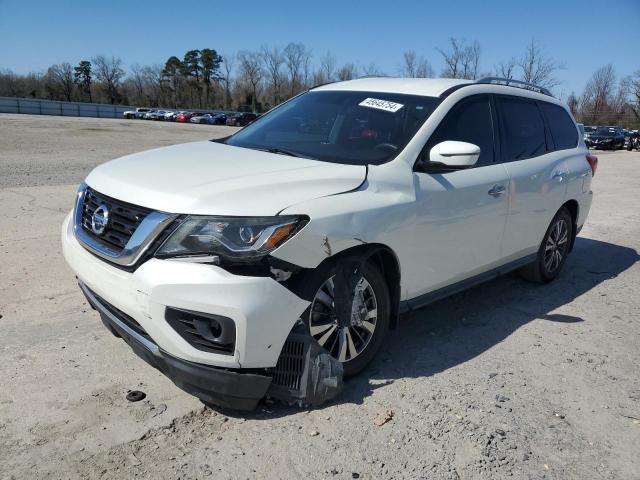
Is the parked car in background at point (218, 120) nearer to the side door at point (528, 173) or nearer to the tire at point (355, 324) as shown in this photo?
Result: the side door at point (528, 173)

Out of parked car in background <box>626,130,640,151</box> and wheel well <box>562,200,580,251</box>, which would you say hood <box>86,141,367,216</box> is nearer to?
wheel well <box>562,200,580,251</box>

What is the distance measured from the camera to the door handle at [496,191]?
415cm

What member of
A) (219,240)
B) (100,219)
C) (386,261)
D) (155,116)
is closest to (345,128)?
(386,261)

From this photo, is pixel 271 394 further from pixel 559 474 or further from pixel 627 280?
pixel 627 280

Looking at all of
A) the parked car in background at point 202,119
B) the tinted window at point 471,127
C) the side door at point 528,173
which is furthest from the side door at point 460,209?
the parked car in background at point 202,119

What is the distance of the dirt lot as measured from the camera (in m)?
2.67

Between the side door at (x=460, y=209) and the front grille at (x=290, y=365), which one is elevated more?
the side door at (x=460, y=209)

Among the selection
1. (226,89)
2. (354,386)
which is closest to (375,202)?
(354,386)

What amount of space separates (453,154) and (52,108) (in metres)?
77.0

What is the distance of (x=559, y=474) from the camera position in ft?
8.85

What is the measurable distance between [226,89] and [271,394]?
4449 inches

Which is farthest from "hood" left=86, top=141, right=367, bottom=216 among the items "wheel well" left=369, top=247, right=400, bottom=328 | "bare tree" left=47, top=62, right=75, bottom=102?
"bare tree" left=47, top=62, right=75, bottom=102

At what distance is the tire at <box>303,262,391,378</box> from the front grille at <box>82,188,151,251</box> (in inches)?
40.6

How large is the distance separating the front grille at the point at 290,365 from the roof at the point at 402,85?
7.16 feet
